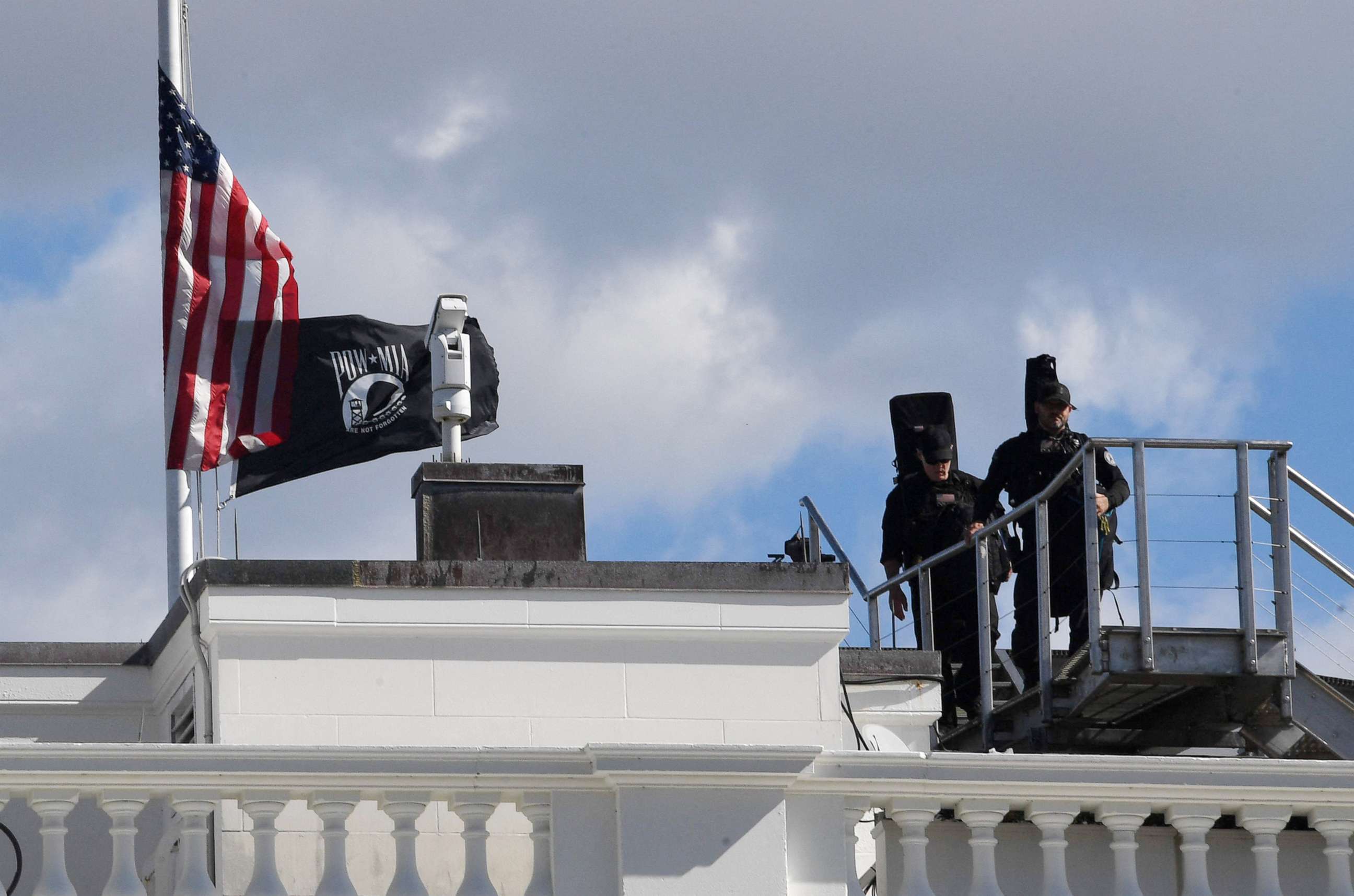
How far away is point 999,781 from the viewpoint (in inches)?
297

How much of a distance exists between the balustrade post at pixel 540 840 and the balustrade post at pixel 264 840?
2.54 feet

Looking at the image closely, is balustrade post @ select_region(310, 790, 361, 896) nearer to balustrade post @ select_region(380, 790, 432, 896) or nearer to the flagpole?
balustrade post @ select_region(380, 790, 432, 896)

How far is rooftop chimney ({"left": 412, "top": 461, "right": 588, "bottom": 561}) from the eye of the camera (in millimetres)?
9367

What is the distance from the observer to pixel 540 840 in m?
7.42

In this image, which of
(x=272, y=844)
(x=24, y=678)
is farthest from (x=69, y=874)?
(x=272, y=844)

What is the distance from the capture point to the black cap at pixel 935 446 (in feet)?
43.8

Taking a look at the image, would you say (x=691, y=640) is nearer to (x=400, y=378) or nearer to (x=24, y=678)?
(x=24, y=678)

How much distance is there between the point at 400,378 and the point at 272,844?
20.5 ft

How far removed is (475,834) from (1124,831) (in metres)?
2.14

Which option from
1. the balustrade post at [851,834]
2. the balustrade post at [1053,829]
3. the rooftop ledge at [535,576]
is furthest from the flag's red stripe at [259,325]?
the balustrade post at [1053,829]

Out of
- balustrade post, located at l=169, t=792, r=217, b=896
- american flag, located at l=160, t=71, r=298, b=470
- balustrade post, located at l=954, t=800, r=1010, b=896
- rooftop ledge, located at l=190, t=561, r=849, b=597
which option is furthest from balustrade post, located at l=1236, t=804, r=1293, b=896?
american flag, located at l=160, t=71, r=298, b=470

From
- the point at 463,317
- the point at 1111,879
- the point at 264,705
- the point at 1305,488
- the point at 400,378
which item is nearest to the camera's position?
the point at 1111,879

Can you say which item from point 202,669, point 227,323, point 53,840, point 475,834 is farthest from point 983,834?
point 227,323

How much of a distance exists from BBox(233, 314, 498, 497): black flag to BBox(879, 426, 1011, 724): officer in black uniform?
2471 mm
